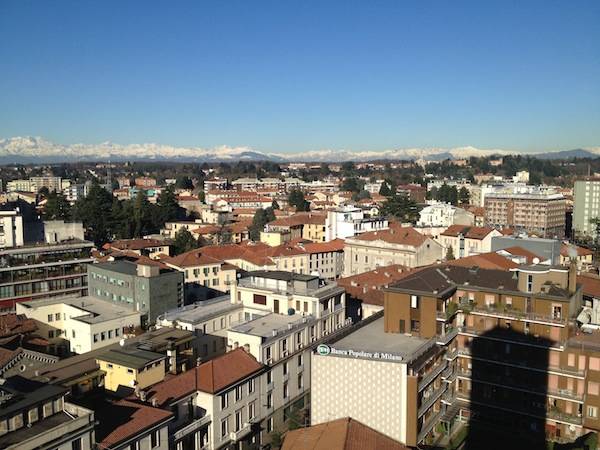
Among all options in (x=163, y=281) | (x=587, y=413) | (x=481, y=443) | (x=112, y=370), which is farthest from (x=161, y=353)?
(x=587, y=413)

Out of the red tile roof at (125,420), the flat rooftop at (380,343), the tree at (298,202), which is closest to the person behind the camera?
the red tile roof at (125,420)

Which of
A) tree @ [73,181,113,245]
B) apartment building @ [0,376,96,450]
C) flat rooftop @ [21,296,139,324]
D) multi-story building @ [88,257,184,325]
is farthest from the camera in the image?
tree @ [73,181,113,245]

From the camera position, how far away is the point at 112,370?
2039cm

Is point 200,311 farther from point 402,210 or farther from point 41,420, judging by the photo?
point 402,210

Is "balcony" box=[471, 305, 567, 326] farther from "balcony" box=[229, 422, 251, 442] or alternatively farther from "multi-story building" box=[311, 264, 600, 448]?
"balcony" box=[229, 422, 251, 442]

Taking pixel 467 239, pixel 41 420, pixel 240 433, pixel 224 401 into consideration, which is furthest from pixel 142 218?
pixel 41 420

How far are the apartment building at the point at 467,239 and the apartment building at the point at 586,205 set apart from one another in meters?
30.2

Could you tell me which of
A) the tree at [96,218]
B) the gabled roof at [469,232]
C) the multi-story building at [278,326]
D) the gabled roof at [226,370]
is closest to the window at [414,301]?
the multi-story building at [278,326]

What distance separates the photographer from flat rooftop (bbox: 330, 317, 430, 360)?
21.4 metres

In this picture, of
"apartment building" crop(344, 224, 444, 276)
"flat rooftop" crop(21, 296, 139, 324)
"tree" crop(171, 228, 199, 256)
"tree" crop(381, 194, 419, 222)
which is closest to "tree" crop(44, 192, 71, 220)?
"tree" crop(171, 228, 199, 256)

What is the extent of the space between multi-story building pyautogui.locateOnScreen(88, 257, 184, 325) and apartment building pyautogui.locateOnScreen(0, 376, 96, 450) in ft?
46.9

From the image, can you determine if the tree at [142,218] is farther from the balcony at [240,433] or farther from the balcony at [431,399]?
the balcony at [431,399]

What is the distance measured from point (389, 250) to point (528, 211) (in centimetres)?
4540

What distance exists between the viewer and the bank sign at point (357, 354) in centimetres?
2019
